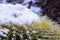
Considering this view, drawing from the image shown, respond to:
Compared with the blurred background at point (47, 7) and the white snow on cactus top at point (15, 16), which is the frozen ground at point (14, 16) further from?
the blurred background at point (47, 7)

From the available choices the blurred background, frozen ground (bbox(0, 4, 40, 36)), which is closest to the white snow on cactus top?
frozen ground (bbox(0, 4, 40, 36))

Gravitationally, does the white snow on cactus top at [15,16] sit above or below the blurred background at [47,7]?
below

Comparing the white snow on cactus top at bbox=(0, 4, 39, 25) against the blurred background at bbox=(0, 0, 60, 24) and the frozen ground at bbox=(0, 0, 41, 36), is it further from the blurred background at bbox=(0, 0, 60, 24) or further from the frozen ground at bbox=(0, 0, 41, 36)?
the blurred background at bbox=(0, 0, 60, 24)

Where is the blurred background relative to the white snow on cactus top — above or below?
above

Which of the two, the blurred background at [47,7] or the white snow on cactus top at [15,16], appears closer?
the white snow on cactus top at [15,16]

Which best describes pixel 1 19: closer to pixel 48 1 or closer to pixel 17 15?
pixel 17 15

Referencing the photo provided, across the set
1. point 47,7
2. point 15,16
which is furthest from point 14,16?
point 47,7

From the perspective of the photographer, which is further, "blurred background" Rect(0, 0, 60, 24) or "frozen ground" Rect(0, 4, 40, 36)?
"blurred background" Rect(0, 0, 60, 24)

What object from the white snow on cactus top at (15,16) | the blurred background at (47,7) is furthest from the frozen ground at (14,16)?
the blurred background at (47,7)

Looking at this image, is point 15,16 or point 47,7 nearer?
point 15,16

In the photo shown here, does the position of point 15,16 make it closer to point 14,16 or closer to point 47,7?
point 14,16
